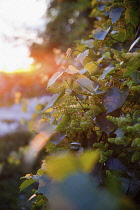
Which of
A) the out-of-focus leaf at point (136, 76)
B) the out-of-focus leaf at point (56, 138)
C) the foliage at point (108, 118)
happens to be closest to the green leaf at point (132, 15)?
the foliage at point (108, 118)

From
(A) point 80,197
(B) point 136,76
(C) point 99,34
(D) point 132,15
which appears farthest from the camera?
→ (C) point 99,34

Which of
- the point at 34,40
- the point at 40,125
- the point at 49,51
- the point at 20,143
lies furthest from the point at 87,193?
the point at 20,143

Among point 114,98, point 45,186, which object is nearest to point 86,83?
point 114,98

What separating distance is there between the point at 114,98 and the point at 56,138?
33 cm

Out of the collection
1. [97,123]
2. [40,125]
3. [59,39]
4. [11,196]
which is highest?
[59,39]

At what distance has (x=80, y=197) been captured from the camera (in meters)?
0.32

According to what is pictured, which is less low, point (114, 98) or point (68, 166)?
point (114, 98)

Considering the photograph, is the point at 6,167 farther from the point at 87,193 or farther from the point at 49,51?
the point at 87,193

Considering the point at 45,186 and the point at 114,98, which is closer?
the point at 45,186

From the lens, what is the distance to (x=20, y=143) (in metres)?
7.77

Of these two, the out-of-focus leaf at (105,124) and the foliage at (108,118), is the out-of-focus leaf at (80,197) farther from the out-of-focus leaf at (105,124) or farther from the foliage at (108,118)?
the out-of-focus leaf at (105,124)

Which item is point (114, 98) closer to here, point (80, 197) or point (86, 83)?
point (86, 83)

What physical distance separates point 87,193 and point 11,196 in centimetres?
436

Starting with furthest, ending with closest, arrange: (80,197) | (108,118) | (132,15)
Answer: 1. (132,15)
2. (108,118)
3. (80,197)
